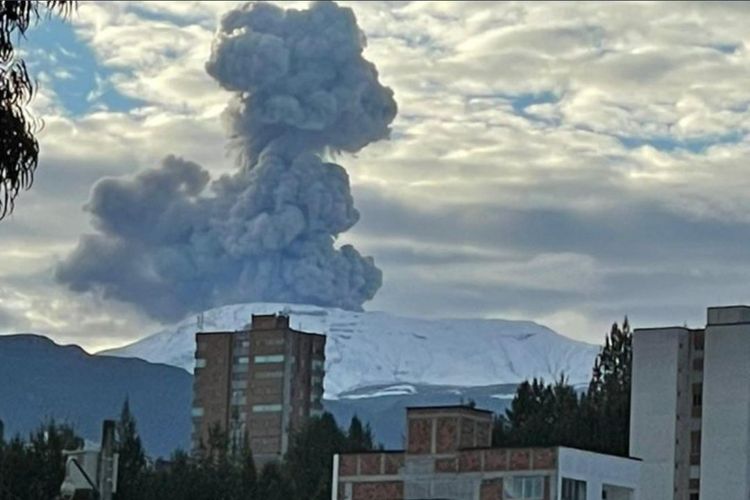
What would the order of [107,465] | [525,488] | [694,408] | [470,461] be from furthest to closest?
[694,408], [470,461], [525,488], [107,465]

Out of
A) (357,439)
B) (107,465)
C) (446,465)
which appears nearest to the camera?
(107,465)

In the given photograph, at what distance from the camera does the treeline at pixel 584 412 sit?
453ft

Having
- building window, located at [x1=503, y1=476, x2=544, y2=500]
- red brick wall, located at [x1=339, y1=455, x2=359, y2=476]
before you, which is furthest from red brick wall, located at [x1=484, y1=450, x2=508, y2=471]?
red brick wall, located at [x1=339, y1=455, x2=359, y2=476]

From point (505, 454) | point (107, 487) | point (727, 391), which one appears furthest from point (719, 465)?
point (107, 487)

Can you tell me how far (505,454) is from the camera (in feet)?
292

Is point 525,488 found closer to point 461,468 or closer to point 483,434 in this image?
point 461,468

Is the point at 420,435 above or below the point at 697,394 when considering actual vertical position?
below

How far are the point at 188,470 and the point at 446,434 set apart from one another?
5412 centimetres

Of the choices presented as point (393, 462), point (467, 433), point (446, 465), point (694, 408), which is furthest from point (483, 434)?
point (694, 408)

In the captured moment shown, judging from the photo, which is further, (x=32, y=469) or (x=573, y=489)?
(x=32, y=469)

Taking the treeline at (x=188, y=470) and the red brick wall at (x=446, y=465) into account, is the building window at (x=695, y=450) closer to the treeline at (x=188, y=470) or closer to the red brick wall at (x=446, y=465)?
the treeline at (x=188, y=470)

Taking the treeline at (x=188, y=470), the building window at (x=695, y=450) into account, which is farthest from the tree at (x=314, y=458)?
the building window at (x=695, y=450)

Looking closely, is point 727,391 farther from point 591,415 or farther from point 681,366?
point 591,415

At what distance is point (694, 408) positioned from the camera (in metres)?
129
